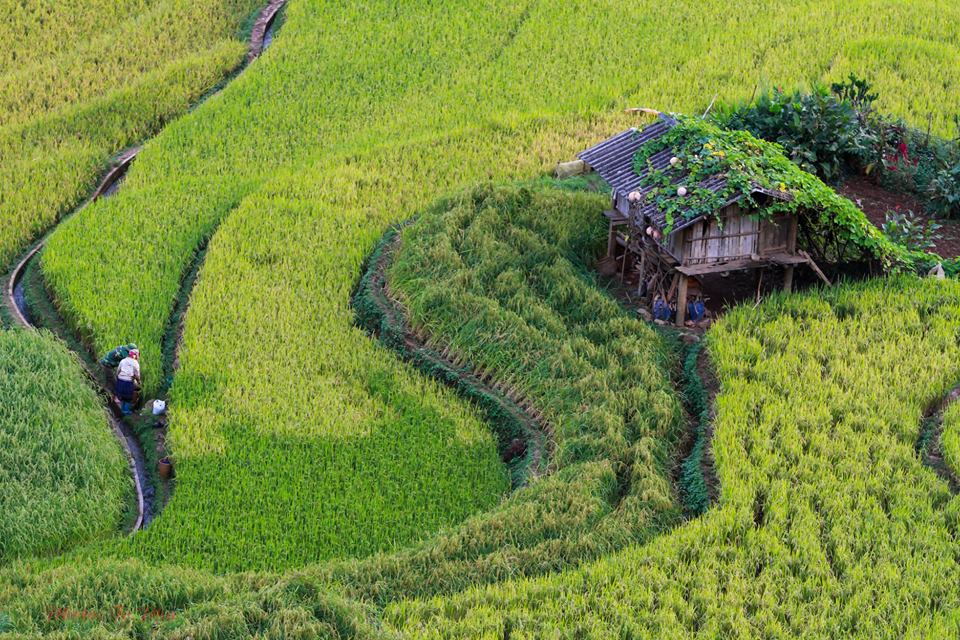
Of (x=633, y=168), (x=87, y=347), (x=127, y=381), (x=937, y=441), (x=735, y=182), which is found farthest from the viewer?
(x=633, y=168)

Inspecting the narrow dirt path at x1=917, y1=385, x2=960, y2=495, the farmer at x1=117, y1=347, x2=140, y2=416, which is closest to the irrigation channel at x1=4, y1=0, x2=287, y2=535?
the farmer at x1=117, y1=347, x2=140, y2=416

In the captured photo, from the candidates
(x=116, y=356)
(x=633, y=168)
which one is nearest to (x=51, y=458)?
(x=116, y=356)

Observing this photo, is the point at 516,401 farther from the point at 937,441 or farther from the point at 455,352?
the point at 937,441

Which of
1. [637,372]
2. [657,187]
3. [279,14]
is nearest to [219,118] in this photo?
[279,14]

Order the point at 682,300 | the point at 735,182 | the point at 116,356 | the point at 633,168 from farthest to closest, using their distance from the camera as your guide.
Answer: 1. the point at 633,168
2. the point at 682,300
3. the point at 116,356
4. the point at 735,182

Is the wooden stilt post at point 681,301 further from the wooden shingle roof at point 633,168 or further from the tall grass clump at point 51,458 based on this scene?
the tall grass clump at point 51,458

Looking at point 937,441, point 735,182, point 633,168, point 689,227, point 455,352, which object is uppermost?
point 735,182
